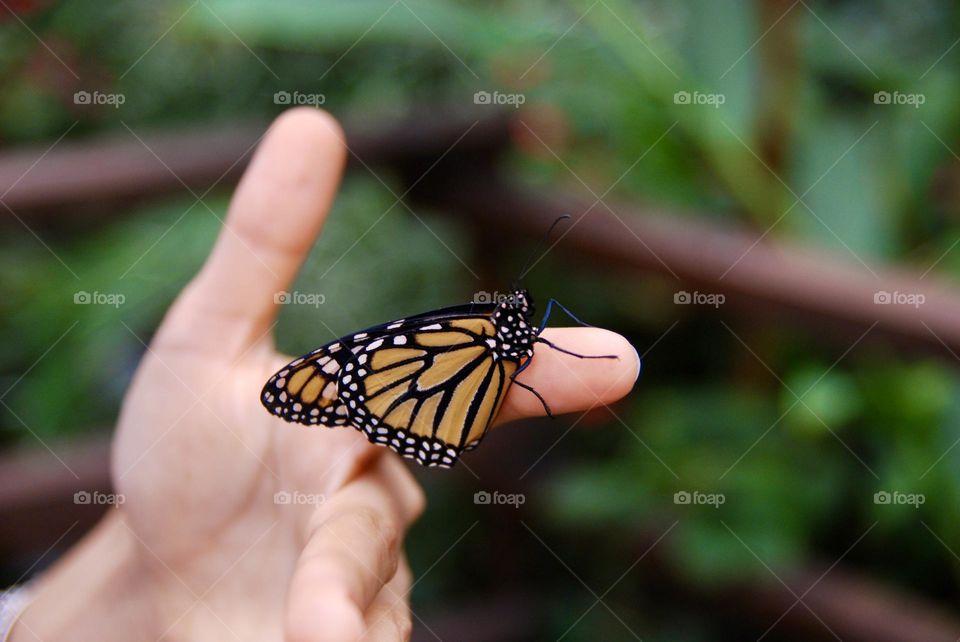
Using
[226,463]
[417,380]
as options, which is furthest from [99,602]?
[417,380]

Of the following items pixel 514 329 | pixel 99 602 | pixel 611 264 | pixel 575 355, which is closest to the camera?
pixel 575 355

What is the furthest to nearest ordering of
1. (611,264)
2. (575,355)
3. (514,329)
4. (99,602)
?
1. (611,264)
2. (99,602)
3. (514,329)
4. (575,355)

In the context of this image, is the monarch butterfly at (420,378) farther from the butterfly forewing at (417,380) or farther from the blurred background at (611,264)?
the blurred background at (611,264)

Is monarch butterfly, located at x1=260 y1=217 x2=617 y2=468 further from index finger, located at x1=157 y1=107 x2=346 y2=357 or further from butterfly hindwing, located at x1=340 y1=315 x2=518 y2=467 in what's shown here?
index finger, located at x1=157 y1=107 x2=346 y2=357

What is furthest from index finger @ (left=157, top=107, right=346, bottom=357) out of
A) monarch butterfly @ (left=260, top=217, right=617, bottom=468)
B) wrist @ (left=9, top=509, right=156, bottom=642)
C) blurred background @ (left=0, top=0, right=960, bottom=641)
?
blurred background @ (left=0, top=0, right=960, bottom=641)

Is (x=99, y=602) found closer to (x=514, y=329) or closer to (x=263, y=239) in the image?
(x=263, y=239)

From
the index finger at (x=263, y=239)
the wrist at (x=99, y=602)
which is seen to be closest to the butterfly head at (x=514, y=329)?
the index finger at (x=263, y=239)
